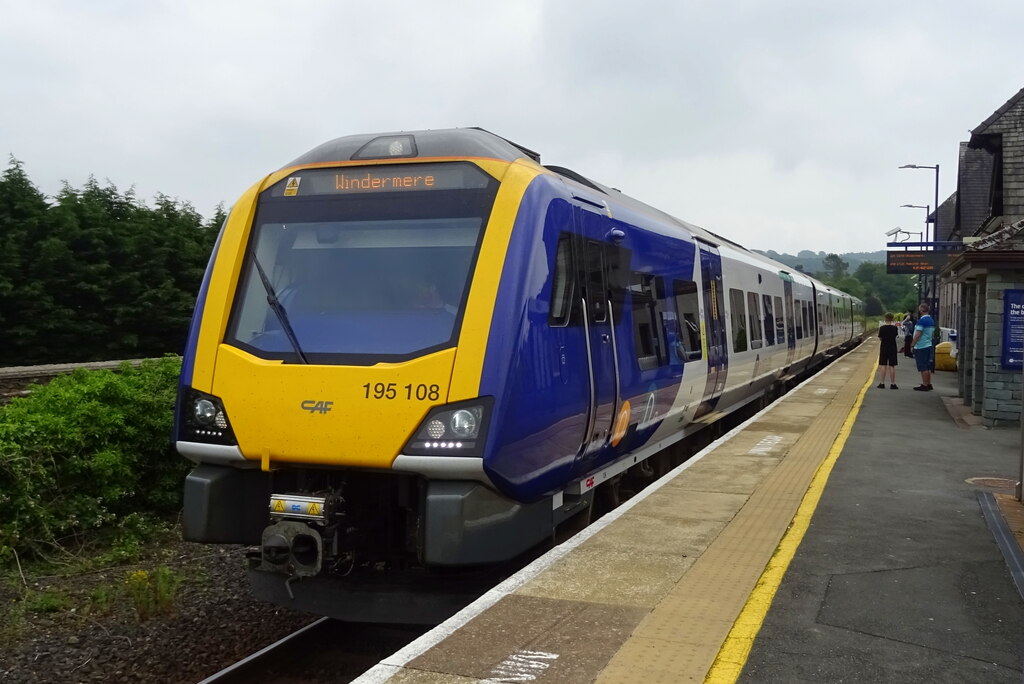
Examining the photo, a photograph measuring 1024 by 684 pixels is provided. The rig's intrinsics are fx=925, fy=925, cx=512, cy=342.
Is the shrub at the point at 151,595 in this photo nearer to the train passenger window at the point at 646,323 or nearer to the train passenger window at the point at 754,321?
the train passenger window at the point at 646,323

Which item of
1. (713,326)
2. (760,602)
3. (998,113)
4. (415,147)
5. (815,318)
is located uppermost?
(998,113)

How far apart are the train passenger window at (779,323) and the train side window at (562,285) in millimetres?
9923

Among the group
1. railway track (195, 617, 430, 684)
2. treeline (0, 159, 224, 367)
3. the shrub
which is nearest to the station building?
railway track (195, 617, 430, 684)

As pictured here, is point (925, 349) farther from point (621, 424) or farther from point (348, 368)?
point (348, 368)

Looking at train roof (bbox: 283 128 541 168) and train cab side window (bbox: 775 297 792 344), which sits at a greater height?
train roof (bbox: 283 128 541 168)

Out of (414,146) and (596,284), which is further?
(596,284)

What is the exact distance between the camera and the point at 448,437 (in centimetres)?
484

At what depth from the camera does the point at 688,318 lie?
29.4ft

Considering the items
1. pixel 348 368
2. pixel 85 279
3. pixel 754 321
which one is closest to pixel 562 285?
pixel 348 368

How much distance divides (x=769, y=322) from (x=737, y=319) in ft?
9.64

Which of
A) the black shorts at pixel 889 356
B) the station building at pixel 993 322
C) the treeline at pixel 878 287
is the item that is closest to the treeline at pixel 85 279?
the black shorts at pixel 889 356

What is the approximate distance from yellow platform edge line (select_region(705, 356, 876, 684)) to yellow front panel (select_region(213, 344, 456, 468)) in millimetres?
1880

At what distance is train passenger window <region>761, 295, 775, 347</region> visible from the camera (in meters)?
14.0

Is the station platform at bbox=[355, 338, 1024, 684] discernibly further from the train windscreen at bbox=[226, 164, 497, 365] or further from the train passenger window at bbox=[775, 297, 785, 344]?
the train passenger window at bbox=[775, 297, 785, 344]
